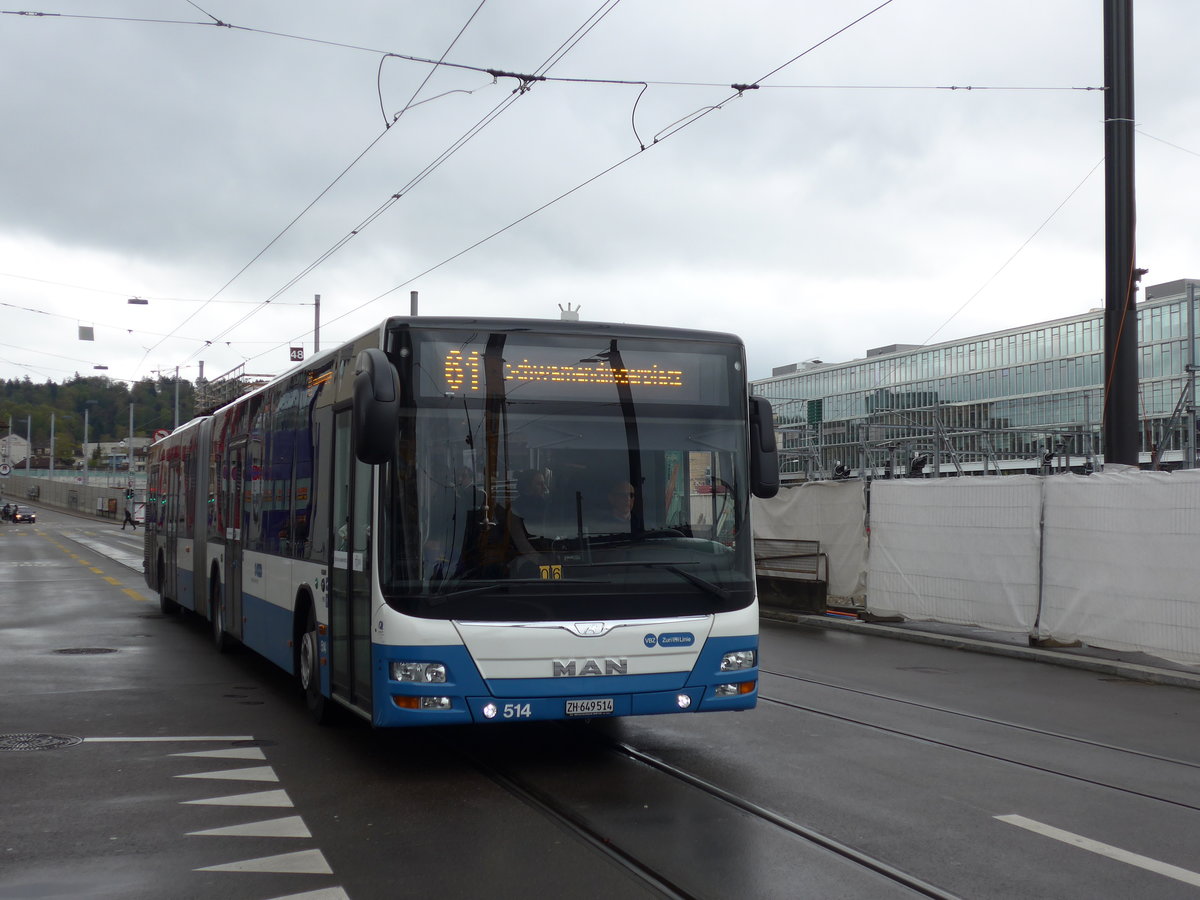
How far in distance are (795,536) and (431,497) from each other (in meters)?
13.4

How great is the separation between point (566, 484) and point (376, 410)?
1307 millimetres

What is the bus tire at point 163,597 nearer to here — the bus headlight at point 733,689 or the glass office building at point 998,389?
the bus headlight at point 733,689

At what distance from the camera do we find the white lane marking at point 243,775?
7680 millimetres

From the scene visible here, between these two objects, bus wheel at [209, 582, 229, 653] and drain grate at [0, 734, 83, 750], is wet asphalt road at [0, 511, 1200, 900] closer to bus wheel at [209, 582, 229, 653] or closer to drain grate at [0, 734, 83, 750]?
drain grate at [0, 734, 83, 750]

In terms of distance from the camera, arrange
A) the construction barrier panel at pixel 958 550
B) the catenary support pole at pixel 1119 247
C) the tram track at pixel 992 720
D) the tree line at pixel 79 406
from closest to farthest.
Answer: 1. the tram track at pixel 992 720
2. the catenary support pole at pixel 1119 247
3. the construction barrier panel at pixel 958 550
4. the tree line at pixel 79 406

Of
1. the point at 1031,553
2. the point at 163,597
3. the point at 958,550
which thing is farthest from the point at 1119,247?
the point at 163,597

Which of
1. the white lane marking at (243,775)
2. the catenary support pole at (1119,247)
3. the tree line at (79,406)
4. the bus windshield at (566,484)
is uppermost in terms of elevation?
the tree line at (79,406)

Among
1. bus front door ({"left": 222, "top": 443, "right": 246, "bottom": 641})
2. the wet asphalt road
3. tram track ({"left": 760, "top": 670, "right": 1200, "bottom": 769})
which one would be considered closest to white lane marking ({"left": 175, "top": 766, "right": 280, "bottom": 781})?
the wet asphalt road

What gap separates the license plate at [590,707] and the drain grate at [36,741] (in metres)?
3.73

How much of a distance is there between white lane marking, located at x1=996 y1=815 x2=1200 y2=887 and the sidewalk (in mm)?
6221

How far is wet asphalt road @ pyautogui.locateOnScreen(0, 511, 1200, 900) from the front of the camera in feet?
18.2

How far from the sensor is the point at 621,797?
7.07 meters

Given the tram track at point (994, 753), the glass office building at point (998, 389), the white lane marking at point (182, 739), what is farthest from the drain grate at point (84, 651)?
the glass office building at point (998, 389)

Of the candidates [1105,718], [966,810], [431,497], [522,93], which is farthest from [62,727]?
[522,93]
